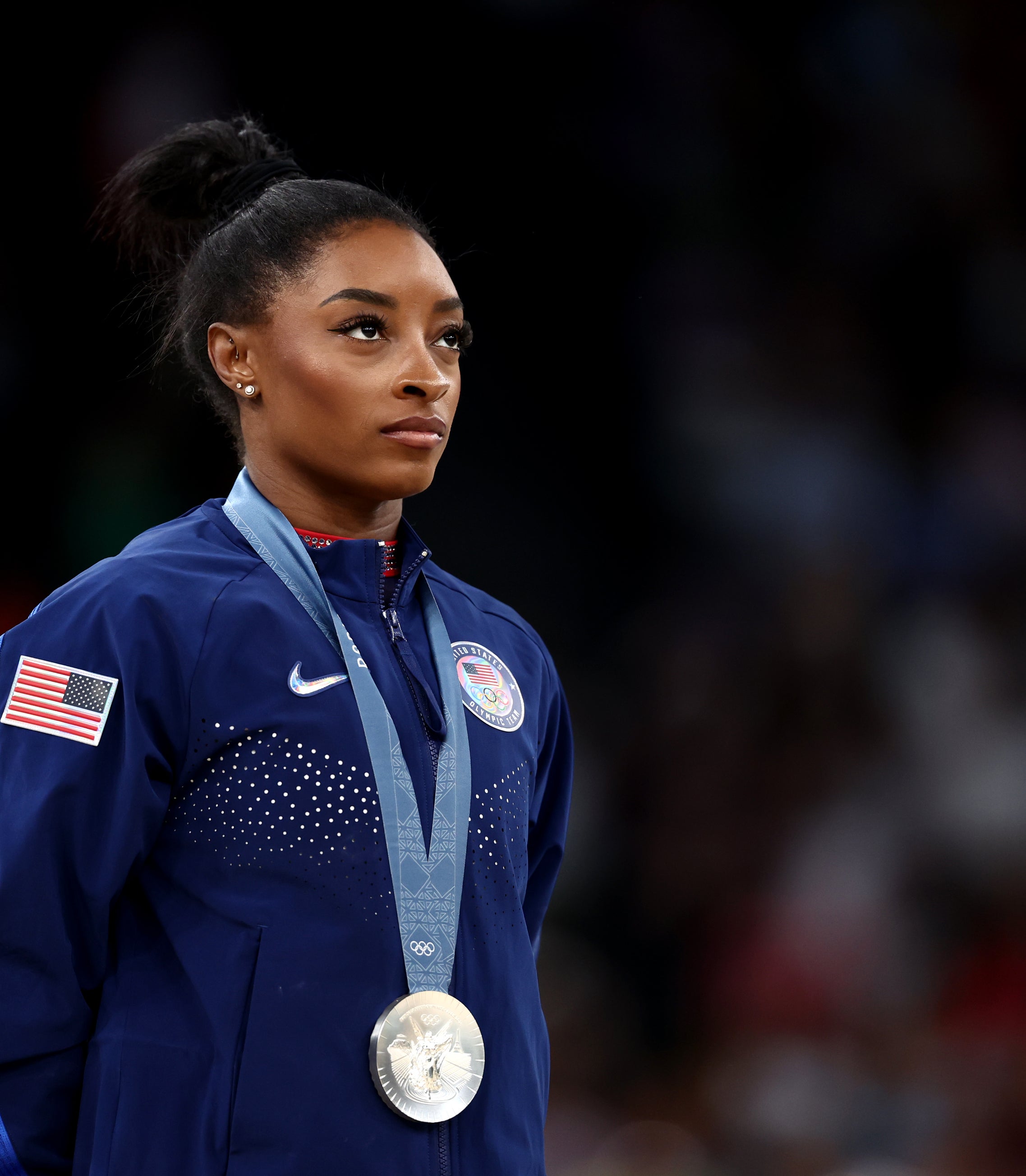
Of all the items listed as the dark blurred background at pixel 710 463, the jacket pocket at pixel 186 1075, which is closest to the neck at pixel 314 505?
the jacket pocket at pixel 186 1075

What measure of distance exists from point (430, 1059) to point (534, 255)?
4.01 m

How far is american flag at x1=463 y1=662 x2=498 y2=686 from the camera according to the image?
77.7 inches

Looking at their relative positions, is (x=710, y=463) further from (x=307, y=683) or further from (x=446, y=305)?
(x=307, y=683)

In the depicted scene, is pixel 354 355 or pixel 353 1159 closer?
pixel 353 1159

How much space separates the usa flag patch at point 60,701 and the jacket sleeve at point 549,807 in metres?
0.73

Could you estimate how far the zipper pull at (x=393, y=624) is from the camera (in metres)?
1.90

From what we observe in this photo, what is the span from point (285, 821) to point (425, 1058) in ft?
1.04

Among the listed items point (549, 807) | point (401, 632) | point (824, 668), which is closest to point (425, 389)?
point (401, 632)

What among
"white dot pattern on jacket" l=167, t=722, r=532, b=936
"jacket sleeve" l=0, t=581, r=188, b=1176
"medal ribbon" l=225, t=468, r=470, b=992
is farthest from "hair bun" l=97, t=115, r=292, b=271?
"white dot pattern on jacket" l=167, t=722, r=532, b=936

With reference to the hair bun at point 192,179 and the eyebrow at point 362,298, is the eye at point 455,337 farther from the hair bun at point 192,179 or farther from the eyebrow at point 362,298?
the hair bun at point 192,179

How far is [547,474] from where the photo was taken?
5.13 m

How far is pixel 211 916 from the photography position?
1.64 metres

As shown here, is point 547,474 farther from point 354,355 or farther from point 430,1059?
point 430,1059

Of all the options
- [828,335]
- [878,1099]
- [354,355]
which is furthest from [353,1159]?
[828,335]
